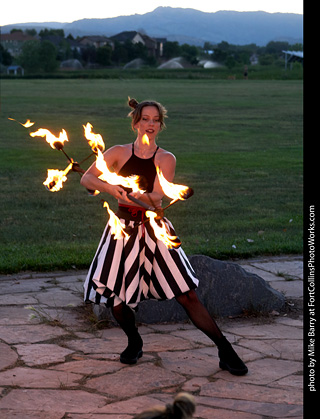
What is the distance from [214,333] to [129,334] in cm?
67

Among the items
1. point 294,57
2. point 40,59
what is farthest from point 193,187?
point 294,57

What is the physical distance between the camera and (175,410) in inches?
76.0

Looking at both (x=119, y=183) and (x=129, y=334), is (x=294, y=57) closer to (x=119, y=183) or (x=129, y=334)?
(x=129, y=334)

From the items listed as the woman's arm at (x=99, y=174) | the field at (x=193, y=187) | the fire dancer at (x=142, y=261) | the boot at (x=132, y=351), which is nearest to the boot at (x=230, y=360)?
the fire dancer at (x=142, y=261)

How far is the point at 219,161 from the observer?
1950 centimetres

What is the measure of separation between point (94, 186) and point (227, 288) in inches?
80.0

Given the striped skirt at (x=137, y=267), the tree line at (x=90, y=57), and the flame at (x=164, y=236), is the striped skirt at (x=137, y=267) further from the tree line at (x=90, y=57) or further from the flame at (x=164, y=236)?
the tree line at (x=90, y=57)

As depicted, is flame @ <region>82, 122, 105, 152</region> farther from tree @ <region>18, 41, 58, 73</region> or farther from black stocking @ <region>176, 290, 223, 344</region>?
tree @ <region>18, 41, 58, 73</region>

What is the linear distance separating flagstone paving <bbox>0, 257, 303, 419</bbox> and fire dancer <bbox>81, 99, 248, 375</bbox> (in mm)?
256

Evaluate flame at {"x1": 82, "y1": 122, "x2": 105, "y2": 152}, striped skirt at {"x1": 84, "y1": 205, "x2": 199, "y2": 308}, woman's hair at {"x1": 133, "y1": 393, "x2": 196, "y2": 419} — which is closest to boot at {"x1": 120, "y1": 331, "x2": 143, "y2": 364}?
striped skirt at {"x1": 84, "y1": 205, "x2": 199, "y2": 308}

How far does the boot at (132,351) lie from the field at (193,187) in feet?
10.5

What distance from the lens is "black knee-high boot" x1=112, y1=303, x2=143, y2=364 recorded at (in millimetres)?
5516
